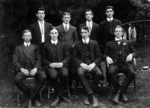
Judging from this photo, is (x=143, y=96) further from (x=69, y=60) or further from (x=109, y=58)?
(x=69, y=60)

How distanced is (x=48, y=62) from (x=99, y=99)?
1334mm

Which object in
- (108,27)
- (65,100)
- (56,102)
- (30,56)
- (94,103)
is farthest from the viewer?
(108,27)

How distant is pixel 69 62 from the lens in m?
6.56

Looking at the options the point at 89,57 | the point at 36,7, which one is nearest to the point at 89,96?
the point at 89,57

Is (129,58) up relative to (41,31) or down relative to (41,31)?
down

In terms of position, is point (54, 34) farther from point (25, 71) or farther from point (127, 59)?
point (127, 59)

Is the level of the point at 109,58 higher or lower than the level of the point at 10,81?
higher

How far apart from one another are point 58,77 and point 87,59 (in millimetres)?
737

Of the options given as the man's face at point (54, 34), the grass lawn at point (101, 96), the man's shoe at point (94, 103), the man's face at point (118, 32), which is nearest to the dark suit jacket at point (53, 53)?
the man's face at point (54, 34)

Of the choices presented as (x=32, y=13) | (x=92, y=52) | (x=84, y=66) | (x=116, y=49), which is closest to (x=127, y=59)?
(x=116, y=49)

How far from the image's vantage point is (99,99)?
638 centimetres

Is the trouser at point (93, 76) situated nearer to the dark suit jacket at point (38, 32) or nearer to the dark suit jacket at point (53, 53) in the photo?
the dark suit jacket at point (53, 53)

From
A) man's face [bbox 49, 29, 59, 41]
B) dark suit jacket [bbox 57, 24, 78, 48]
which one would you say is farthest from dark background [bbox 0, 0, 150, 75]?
man's face [bbox 49, 29, 59, 41]

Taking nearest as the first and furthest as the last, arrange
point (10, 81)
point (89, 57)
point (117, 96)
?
point (117, 96) → point (89, 57) → point (10, 81)
